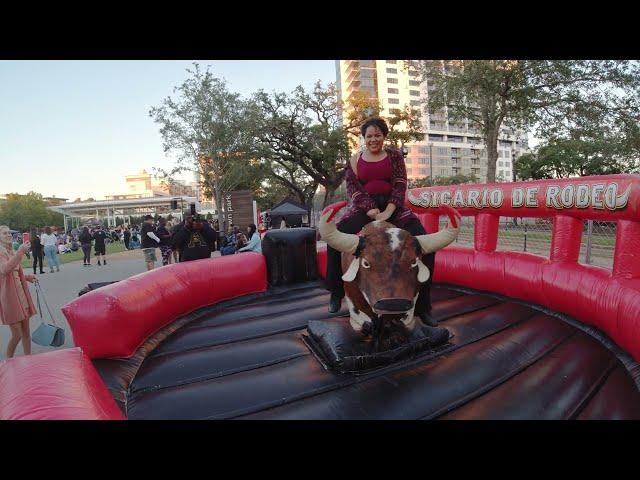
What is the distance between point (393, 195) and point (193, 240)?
3.65 m

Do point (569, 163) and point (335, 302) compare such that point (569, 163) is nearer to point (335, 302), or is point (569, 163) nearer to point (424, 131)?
point (424, 131)

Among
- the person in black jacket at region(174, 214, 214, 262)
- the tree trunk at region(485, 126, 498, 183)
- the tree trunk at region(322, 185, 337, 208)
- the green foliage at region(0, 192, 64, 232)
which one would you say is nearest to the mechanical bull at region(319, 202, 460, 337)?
the person in black jacket at region(174, 214, 214, 262)

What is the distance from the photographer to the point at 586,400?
225 centimetres

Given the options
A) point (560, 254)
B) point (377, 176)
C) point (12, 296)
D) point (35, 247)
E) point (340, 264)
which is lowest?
point (35, 247)

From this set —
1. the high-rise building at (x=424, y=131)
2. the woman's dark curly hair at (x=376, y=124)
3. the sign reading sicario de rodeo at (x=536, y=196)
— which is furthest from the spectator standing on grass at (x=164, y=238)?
the high-rise building at (x=424, y=131)

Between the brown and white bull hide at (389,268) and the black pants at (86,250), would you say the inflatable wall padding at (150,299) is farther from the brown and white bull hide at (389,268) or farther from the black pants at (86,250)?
the black pants at (86,250)

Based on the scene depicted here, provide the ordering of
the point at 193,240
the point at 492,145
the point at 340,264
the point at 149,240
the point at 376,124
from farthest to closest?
the point at 492,145
the point at 149,240
the point at 193,240
the point at 340,264
the point at 376,124

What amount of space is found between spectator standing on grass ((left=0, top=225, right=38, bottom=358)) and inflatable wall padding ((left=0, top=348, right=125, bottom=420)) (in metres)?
2.07

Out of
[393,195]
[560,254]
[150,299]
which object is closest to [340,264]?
[393,195]

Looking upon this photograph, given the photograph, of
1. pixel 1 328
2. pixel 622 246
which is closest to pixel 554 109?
pixel 622 246

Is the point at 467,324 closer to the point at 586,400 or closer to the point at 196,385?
the point at 586,400

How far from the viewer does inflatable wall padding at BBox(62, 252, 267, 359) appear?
2.87 meters

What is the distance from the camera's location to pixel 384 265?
8.20 ft

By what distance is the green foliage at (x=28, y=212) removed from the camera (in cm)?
4088
